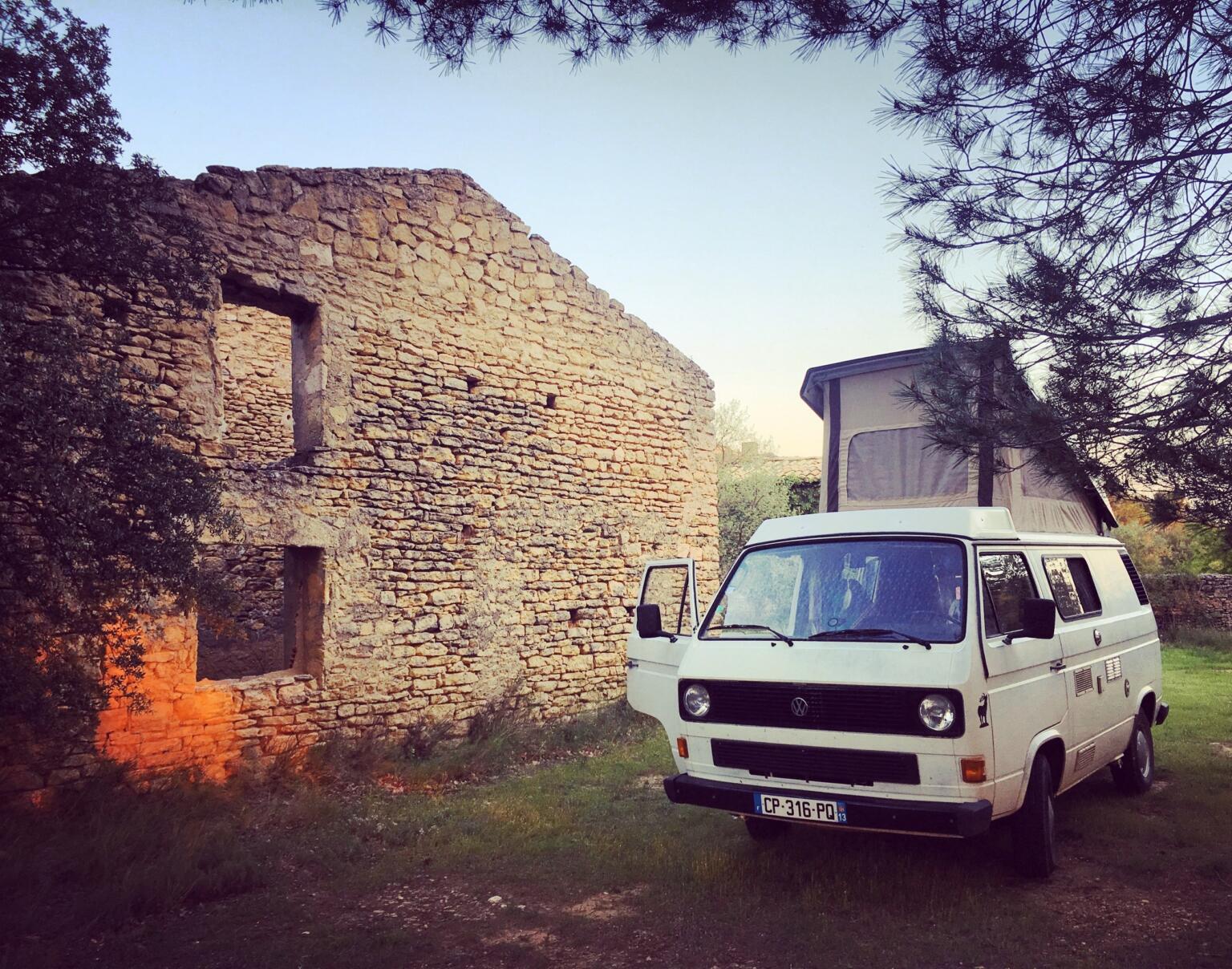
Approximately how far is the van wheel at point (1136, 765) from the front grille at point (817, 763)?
3.32m

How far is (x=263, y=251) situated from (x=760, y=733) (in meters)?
6.52

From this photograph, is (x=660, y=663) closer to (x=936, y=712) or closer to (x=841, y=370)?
(x=936, y=712)

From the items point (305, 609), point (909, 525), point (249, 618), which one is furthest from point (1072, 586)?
point (249, 618)

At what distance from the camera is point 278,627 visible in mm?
11406

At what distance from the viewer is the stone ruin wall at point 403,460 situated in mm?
7832

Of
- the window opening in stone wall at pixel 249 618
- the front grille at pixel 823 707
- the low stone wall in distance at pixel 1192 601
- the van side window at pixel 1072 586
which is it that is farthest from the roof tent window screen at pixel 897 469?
the front grille at pixel 823 707

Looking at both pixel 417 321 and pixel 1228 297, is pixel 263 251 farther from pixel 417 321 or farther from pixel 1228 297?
pixel 1228 297

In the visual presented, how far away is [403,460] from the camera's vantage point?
9.29 meters

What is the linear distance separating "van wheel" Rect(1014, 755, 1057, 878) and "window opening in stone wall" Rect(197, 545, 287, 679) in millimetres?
8749

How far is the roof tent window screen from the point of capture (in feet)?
44.9

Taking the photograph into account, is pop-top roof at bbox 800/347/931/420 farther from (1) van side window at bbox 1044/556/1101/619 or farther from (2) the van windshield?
(2) the van windshield

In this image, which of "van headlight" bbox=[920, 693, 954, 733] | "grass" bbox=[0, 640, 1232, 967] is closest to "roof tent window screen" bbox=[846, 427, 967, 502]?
"grass" bbox=[0, 640, 1232, 967]

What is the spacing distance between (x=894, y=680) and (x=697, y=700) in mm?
1231

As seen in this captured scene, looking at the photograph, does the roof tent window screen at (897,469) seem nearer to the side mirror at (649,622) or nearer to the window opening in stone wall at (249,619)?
the side mirror at (649,622)
